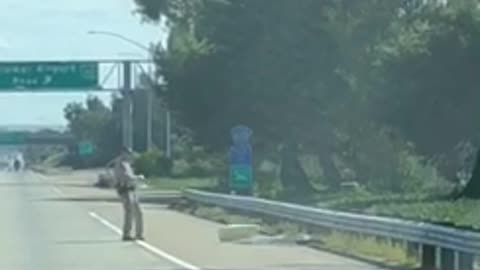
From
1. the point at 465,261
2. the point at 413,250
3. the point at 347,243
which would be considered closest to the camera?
the point at 465,261

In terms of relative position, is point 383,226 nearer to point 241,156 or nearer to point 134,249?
point 134,249

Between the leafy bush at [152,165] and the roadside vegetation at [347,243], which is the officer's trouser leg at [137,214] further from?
the leafy bush at [152,165]

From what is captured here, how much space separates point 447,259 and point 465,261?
0.60 meters

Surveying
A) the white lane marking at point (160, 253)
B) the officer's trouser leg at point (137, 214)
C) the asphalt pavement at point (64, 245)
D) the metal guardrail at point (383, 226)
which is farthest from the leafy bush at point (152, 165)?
the officer's trouser leg at point (137, 214)

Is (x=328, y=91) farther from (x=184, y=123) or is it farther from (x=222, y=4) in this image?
(x=184, y=123)

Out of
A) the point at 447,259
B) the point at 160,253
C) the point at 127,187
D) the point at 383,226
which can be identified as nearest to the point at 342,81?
the point at 127,187

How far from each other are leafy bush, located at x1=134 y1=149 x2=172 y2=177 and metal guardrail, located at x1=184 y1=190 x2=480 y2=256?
60.6 metres

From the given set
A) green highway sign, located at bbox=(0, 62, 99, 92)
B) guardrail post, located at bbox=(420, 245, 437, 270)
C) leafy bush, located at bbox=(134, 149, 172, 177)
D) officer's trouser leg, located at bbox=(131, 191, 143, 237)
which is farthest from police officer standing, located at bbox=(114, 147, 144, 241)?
leafy bush, located at bbox=(134, 149, 172, 177)

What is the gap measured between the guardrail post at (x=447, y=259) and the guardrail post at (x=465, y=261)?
0.50ft

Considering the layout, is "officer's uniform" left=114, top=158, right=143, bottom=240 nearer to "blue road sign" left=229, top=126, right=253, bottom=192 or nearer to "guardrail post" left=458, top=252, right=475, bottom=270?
"guardrail post" left=458, top=252, right=475, bottom=270

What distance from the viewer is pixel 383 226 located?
82.0 feet

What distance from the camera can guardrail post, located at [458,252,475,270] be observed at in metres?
20.7

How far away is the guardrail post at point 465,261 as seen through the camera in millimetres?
20703

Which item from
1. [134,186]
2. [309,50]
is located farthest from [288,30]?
[134,186]
